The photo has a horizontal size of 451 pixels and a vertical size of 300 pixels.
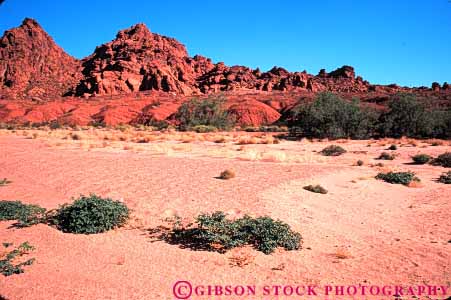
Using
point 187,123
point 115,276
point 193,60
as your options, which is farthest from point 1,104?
point 115,276

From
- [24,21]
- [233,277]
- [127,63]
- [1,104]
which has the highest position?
[24,21]

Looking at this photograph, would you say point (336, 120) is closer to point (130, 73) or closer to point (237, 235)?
point (237, 235)

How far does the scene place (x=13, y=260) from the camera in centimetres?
637

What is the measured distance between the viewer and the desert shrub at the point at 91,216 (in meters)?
7.96

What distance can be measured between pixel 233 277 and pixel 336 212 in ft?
15.7

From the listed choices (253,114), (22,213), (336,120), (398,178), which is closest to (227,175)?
(398,178)

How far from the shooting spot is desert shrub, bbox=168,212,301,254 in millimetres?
7129

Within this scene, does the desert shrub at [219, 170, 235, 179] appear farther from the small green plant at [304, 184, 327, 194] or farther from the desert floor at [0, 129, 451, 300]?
the small green plant at [304, 184, 327, 194]

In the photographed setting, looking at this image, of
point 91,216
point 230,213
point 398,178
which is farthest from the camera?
point 398,178

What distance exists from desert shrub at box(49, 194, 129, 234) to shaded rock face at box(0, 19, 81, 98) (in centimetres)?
9419

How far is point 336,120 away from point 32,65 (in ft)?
301

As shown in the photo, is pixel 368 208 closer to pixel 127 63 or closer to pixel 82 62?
pixel 127 63

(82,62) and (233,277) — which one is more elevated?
(82,62)

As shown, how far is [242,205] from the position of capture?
992 centimetres
